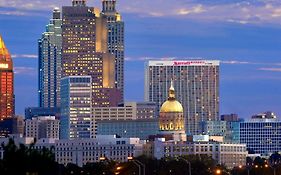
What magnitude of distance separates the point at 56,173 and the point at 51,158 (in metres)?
44.3

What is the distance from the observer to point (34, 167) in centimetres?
12581

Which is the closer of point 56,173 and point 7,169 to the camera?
point 7,169

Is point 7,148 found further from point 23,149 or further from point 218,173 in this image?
point 218,173

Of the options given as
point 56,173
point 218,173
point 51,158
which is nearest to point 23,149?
point 51,158

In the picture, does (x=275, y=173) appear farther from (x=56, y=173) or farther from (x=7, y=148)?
(x=7, y=148)

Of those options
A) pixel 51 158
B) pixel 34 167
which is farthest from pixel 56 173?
pixel 34 167

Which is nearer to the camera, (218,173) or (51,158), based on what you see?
(51,158)

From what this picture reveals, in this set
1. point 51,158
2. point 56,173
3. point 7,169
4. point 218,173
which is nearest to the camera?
point 7,169

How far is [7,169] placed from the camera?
11869 centimetres

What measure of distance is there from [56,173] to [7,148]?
62.4 metres

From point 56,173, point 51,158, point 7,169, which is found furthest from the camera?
point 56,173

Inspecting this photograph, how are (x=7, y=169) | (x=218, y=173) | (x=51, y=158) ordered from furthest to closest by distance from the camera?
(x=218, y=173) → (x=51, y=158) → (x=7, y=169)

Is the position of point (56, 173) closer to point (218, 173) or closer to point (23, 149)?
point (218, 173)

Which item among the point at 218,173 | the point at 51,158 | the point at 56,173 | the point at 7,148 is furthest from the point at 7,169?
the point at 218,173
